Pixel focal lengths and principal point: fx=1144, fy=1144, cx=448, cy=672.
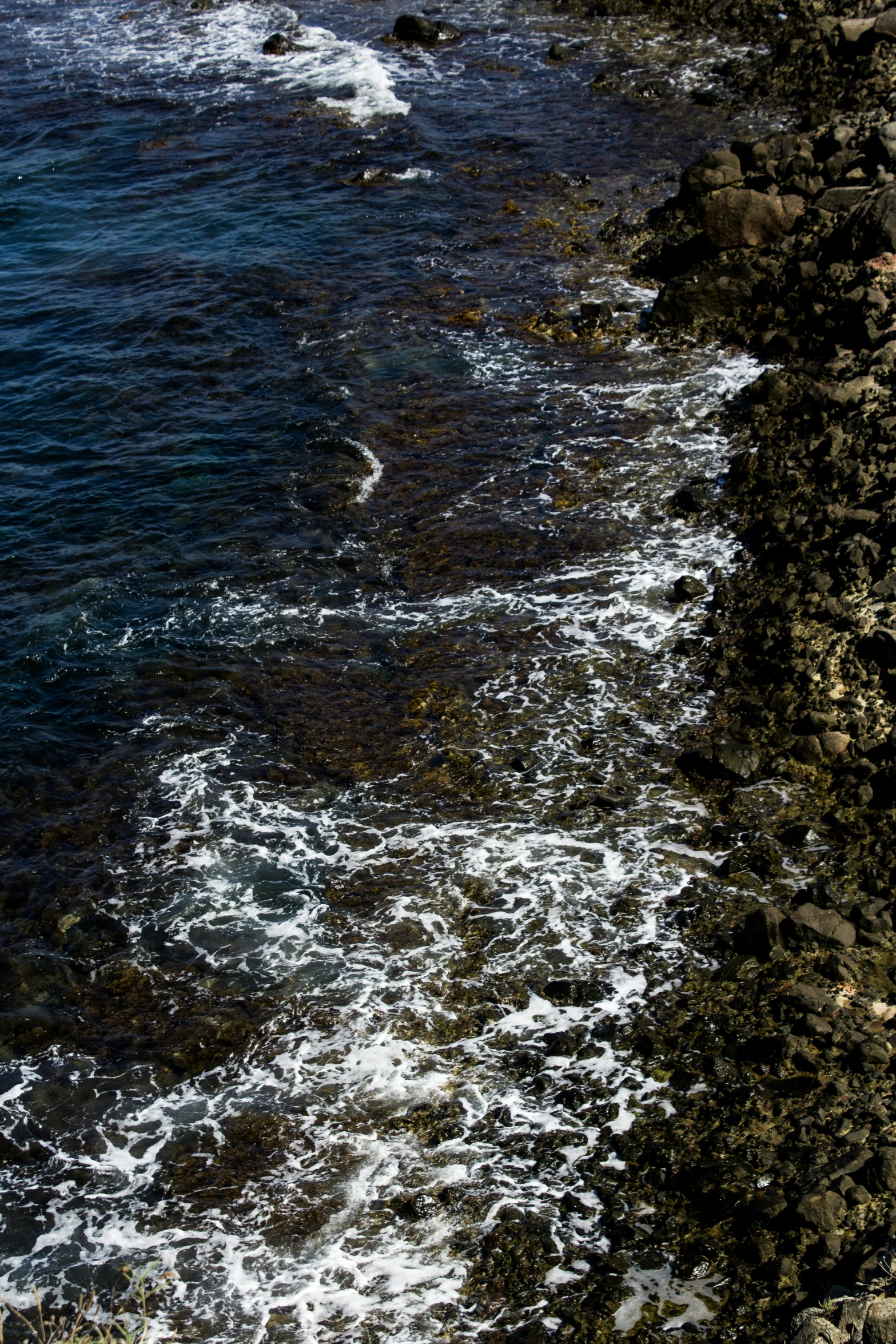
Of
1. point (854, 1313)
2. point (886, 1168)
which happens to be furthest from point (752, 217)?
point (854, 1313)

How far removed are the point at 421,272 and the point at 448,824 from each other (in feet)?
53.9

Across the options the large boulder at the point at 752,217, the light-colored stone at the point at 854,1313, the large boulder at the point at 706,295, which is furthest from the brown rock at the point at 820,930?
the large boulder at the point at 752,217

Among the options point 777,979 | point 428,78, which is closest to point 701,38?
point 428,78

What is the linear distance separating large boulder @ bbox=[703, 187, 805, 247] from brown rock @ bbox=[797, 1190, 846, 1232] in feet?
62.4

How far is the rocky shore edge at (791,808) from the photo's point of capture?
9648 millimetres

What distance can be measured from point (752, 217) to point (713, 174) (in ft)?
8.77

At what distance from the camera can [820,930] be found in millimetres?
11984

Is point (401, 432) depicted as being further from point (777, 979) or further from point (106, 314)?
point (777, 979)

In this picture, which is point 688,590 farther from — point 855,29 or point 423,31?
point 423,31

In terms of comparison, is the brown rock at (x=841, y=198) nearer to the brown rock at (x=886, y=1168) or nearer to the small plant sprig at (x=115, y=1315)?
the brown rock at (x=886, y=1168)

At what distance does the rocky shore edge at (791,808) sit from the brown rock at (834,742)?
0.07ft

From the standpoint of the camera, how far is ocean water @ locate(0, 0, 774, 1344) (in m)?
10.8

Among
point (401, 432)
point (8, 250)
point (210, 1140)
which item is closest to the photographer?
point (210, 1140)

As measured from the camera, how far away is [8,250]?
95.9 feet
